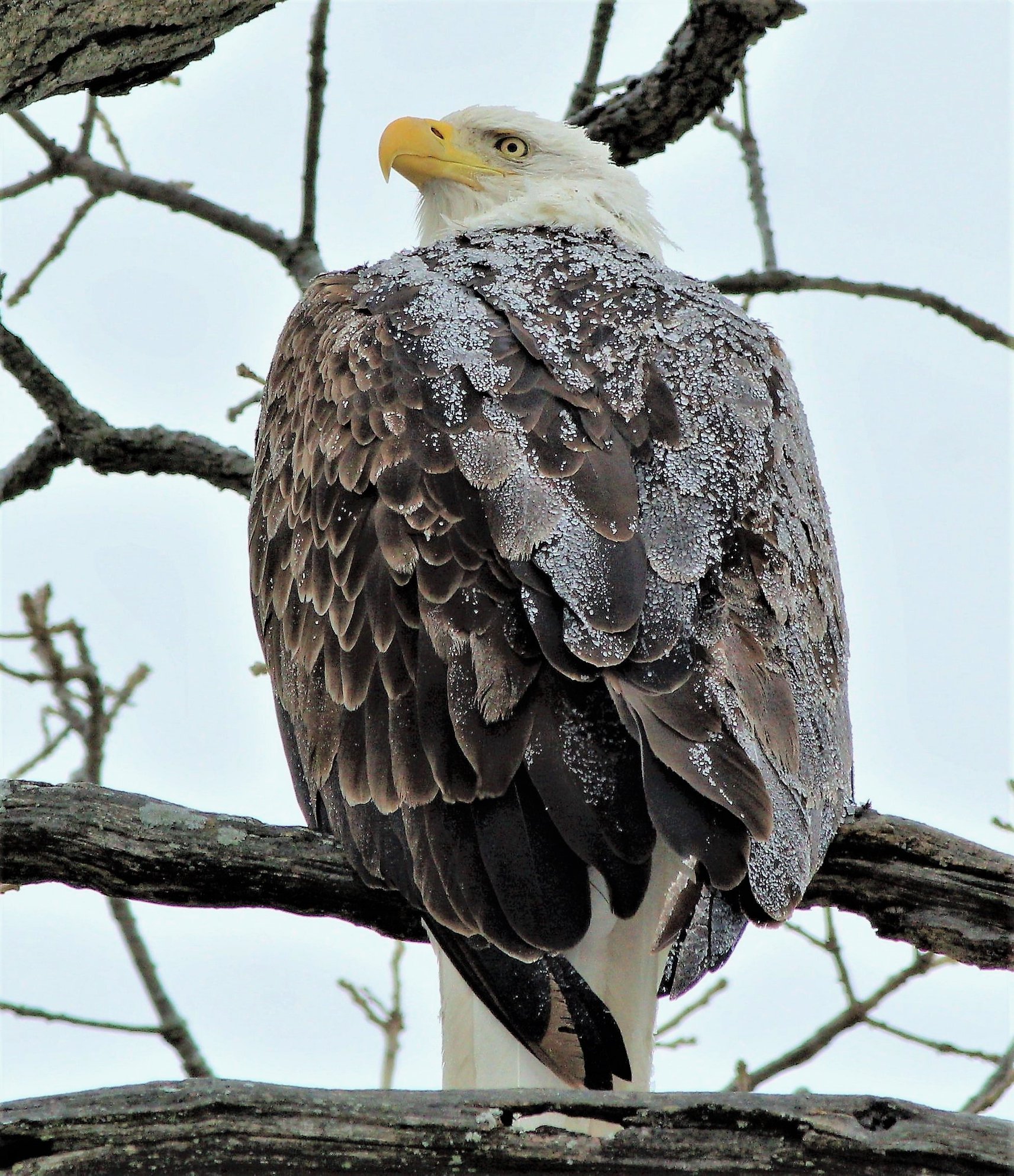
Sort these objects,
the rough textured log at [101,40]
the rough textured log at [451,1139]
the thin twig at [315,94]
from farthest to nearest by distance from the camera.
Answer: the thin twig at [315,94] < the rough textured log at [101,40] < the rough textured log at [451,1139]

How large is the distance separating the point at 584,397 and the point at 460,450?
0.44 meters

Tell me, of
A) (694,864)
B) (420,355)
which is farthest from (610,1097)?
(420,355)

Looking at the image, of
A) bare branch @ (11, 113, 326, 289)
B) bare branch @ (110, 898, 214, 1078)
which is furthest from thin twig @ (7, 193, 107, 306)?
bare branch @ (110, 898, 214, 1078)

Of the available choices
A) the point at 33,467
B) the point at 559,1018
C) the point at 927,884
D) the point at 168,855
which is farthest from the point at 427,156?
the point at 559,1018

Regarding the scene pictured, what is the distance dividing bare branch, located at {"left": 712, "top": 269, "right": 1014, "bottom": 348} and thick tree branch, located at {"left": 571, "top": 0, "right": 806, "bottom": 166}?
0.78 meters

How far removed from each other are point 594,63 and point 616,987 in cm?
513

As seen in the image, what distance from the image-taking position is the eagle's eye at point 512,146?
682cm

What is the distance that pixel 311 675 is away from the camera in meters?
4.22

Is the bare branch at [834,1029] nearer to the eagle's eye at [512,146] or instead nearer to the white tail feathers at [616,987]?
the white tail feathers at [616,987]

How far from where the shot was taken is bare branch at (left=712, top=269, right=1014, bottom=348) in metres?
6.54

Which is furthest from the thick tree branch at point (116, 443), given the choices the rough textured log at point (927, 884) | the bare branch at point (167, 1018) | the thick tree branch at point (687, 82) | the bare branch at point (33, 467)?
the rough textured log at point (927, 884)

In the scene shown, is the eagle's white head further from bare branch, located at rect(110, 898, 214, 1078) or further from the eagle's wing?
bare branch, located at rect(110, 898, 214, 1078)

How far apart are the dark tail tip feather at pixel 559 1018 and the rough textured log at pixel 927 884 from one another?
1.29 m

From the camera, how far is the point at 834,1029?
553cm
